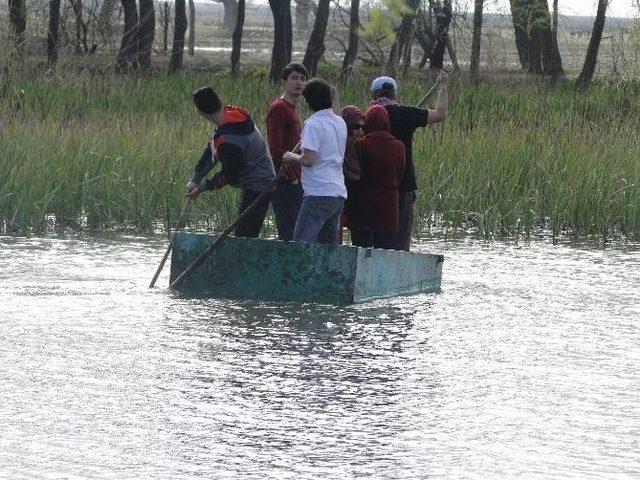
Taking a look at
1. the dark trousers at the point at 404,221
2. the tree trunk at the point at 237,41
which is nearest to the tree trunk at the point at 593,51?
the tree trunk at the point at 237,41

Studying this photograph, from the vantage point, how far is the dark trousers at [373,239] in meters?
11.8

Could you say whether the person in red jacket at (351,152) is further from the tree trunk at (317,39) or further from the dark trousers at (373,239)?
the tree trunk at (317,39)

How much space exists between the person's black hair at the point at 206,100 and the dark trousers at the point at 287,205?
774mm

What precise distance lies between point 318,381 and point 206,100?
10.4 ft

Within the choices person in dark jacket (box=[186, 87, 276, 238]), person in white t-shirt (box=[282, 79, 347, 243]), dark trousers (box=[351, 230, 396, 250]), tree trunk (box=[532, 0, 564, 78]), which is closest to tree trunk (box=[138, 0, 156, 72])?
tree trunk (box=[532, 0, 564, 78])

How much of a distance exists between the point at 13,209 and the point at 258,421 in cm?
804

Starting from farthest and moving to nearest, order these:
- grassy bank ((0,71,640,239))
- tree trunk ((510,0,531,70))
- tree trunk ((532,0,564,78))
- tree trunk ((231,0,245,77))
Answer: tree trunk ((510,0,531,70)), tree trunk ((532,0,564,78)), tree trunk ((231,0,245,77)), grassy bank ((0,71,640,239))

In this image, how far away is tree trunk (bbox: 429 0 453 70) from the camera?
41131mm

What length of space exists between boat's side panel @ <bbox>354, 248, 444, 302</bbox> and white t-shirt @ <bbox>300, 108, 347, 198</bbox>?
449 millimetres

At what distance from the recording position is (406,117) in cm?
1141

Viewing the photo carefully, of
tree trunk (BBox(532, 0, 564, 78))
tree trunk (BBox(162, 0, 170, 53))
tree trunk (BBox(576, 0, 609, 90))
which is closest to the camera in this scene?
tree trunk (BBox(576, 0, 609, 90))

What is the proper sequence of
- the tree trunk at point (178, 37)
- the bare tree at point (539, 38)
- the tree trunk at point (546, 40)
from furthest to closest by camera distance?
the bare tree at point (539, 38)
the tree trunk at point (546, 40)
the tree trunk at point (178, 37)

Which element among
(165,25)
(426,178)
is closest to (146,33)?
(165,25)

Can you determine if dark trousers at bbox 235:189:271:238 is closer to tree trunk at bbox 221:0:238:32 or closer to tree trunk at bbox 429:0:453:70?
tree trunk at bbox 429:0:453:70
